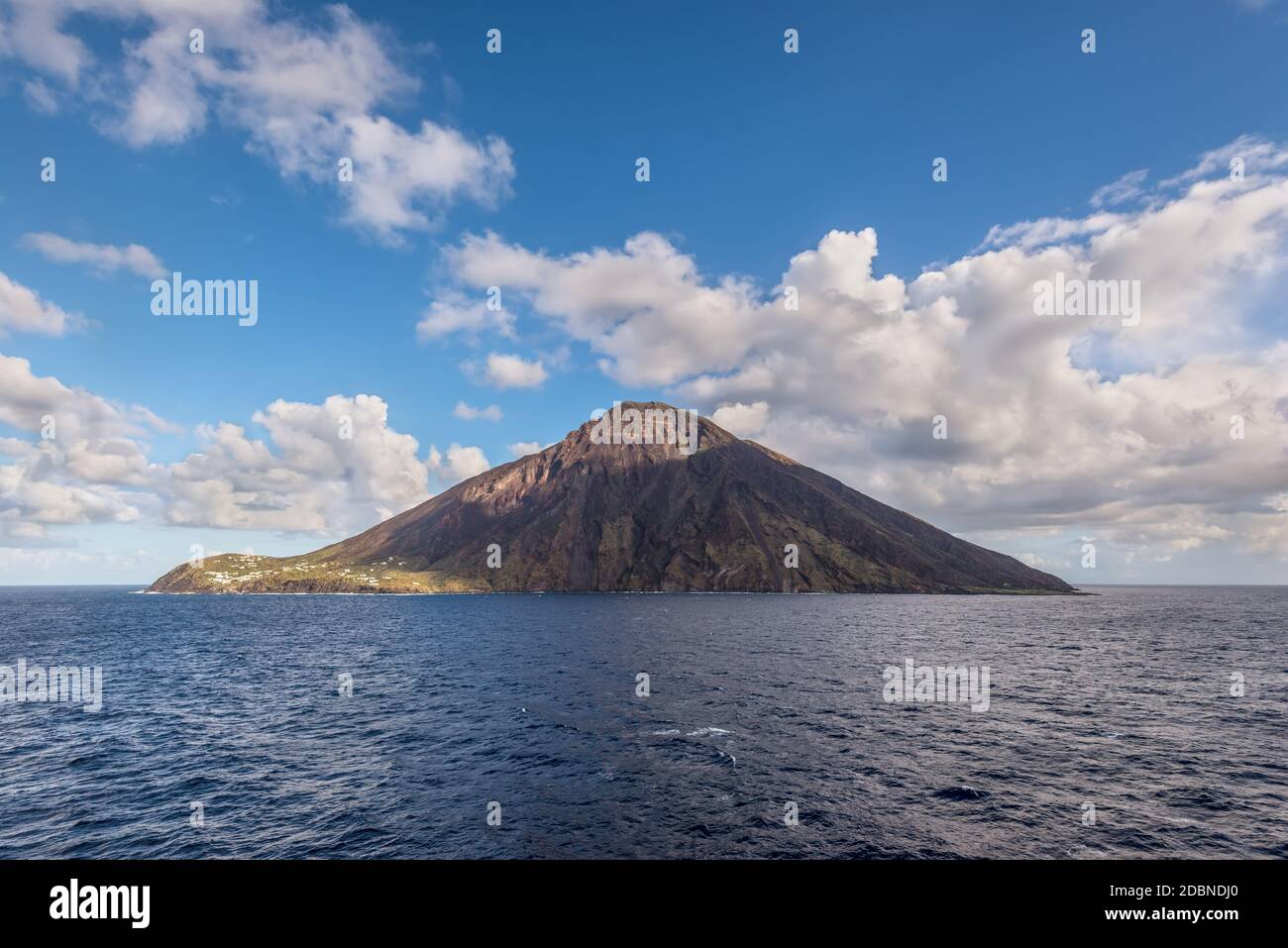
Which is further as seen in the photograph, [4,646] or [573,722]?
[4,646]
